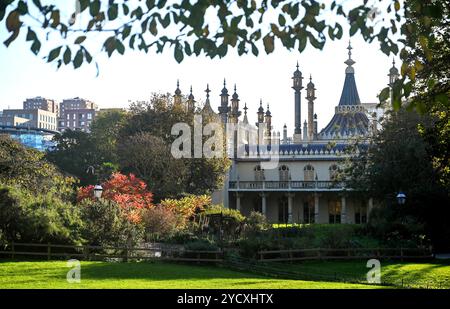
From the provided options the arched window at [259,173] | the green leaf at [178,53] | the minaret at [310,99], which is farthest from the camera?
the minaret at [310,99]

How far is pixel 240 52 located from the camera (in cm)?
620

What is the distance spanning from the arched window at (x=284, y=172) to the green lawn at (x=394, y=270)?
92.8 feet

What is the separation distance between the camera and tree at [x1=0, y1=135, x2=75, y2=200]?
80.6ft

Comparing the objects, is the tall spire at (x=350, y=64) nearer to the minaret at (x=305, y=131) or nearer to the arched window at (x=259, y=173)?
the minaret at (x=305, y=131)

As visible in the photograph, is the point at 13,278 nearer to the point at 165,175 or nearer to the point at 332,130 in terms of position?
the point at 165,175

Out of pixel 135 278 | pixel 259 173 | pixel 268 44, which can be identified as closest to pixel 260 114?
pixel 259 173

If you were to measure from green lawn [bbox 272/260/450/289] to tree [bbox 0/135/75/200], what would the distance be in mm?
10186

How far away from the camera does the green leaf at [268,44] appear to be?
6.16m

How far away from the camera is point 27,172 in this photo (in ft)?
82.7

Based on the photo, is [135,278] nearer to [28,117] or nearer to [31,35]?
[31,35]

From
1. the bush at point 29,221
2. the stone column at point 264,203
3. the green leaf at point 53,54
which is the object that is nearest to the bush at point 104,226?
the bush at point 29,221

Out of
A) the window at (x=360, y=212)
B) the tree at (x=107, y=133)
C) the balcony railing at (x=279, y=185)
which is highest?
the tree at (x=107, y=133)

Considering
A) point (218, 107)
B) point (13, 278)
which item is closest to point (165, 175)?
point (218, 107)
